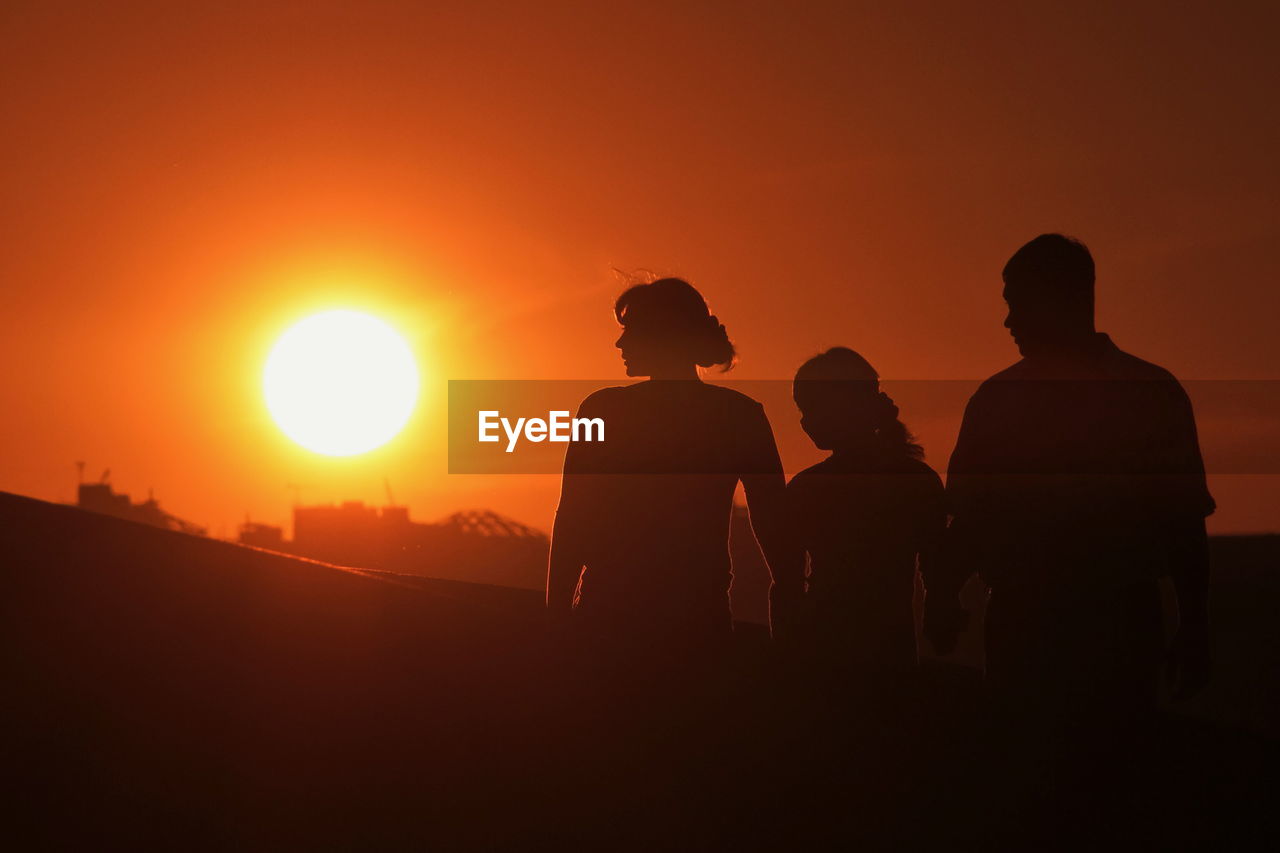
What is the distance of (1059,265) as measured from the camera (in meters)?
4.00

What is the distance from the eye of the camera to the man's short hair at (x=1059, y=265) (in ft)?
13.1

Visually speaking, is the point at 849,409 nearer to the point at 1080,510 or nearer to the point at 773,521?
the point at 773,521

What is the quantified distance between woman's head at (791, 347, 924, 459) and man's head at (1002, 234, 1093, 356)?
3.04 feet

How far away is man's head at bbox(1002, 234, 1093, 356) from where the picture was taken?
3996mm

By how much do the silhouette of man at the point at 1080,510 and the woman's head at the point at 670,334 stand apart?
95 cm

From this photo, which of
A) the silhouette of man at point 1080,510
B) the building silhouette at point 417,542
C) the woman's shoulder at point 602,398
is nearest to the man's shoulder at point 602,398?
the woman's shoulder at point 602,398

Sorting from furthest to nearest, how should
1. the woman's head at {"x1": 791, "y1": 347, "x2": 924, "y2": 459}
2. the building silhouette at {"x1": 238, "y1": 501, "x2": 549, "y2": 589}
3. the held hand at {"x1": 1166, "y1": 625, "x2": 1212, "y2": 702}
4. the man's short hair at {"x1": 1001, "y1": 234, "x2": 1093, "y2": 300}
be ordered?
the building silhouette at {"x1": 238, "y1": 501, "x2": 549, "y2": 589} → the woman's head at {"x1": 791, "y1": 347, "x2": 924, "y2": 459} → the man's short hair at {"x1": 1001, "y1": 234, "x2": 1093, "y2": 300} → the held hand at {"x1": 1166, "y1": 625, "x2": 1212, "y2": 702}

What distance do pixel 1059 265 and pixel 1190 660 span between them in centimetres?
122

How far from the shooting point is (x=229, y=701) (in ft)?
11.5

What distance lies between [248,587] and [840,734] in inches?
71.4

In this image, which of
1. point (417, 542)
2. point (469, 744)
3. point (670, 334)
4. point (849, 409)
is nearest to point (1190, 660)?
point (849, 409)

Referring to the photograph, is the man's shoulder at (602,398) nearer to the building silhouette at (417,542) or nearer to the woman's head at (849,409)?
the woman's head at (849,409)

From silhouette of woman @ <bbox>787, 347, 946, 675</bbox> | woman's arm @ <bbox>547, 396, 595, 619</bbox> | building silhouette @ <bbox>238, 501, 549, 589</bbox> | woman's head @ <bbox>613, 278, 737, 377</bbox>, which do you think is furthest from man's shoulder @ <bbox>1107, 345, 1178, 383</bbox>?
building silhouette @ <bbox>238, 501, 549, 589</bbox>

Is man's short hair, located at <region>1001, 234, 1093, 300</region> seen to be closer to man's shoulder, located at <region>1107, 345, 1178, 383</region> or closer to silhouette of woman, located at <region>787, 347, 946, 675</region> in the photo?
man's shoulder, located at <region>1107, 345, 1178, 383</region>
